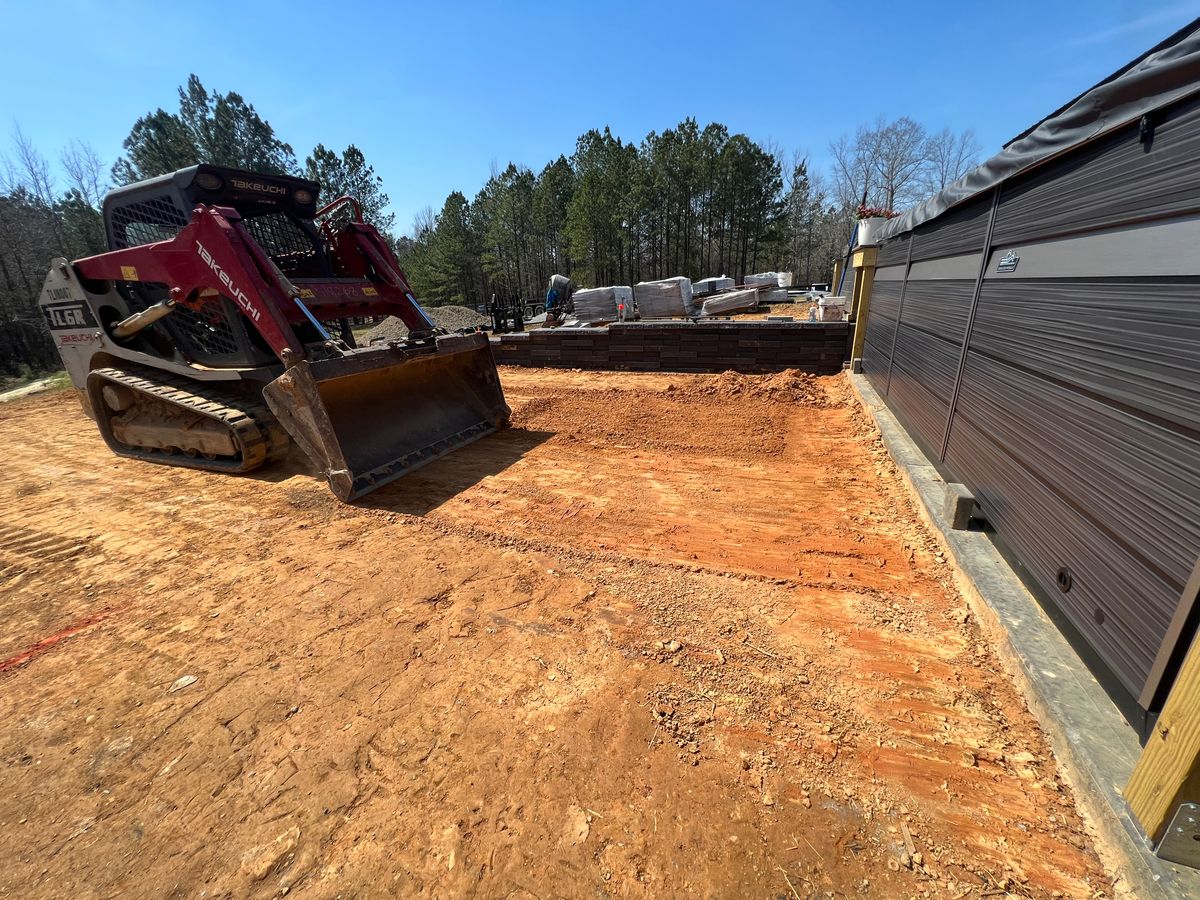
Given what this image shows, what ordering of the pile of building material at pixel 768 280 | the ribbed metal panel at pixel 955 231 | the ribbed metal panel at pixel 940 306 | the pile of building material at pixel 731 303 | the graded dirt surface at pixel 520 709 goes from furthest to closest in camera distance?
1. the pile of building material at pixel 768 280
2. the pile of building material at pixel 731 303
3. the ribbed metal panel at pixel 940 306
4. the ribbed metal panel at pixel 955 231
5. the graded dirt surface at pixel 520 709

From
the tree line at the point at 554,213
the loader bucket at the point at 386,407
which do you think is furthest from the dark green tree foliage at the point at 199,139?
the loader bucket at the point at 386,407

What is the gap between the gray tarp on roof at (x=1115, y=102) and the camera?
1.75 meters

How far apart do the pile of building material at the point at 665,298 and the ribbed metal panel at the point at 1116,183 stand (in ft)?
55.4

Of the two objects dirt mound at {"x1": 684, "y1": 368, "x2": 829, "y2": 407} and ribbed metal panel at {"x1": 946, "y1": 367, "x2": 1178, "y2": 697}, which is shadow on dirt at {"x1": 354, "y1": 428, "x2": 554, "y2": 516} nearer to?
dirt mound at {"x1": 684, "y1": 368, "x2": 829, "y2": 407}

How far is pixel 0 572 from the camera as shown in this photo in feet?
12.0

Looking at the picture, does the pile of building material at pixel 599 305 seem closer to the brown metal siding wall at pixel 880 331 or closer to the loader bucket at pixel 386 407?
the brown metal siding wall at pixel 880 331

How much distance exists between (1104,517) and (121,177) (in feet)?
140

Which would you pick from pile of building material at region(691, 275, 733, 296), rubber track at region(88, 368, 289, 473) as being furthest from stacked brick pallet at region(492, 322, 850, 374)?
pile of building material at region(691, 275, 733, 296)

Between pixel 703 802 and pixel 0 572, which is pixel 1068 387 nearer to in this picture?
pixel 703 802

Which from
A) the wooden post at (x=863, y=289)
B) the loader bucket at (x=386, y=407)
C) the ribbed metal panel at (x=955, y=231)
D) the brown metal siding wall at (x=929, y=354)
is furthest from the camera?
the wooden post at (x=863, y=289)

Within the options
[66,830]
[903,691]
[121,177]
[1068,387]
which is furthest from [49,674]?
[121,177]

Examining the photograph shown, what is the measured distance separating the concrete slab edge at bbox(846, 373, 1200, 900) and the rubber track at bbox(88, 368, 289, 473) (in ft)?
20.9

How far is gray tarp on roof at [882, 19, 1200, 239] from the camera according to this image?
5.74 ft

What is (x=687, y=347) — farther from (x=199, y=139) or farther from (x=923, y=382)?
(x=199, y=139)
